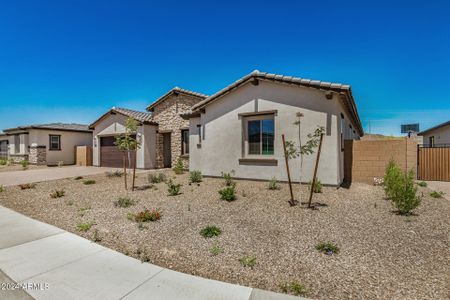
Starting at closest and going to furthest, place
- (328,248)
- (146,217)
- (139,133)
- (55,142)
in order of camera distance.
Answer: (328,248), (146,217), (139,133), (55,142)

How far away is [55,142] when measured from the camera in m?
22.8

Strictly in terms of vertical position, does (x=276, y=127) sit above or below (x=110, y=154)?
above

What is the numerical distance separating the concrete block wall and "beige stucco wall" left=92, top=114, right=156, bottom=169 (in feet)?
45.1

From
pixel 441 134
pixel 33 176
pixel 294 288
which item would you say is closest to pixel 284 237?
pixel 294 288

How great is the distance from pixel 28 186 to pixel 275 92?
12165 millimetres

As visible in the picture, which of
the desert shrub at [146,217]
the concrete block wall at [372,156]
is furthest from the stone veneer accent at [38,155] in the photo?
the concrete block wall at [372,156]

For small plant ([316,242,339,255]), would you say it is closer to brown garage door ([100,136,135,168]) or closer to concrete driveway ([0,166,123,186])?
concrete driveway ([0,166,123,186])

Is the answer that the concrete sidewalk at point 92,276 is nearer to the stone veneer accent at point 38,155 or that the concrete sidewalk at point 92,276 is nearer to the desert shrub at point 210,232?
the desert shrub at point 210,232

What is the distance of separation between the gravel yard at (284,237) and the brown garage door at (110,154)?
10.3 m

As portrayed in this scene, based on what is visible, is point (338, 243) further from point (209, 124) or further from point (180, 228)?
point (209, 124)

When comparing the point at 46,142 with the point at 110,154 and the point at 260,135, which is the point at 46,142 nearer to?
the point at 110,154

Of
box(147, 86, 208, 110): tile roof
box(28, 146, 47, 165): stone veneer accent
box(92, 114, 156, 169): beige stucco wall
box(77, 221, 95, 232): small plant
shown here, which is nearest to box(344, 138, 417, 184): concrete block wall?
box(147, 86, 208, 110): tile roof

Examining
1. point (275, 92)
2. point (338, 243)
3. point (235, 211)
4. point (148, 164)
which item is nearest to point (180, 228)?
point (235, 211)

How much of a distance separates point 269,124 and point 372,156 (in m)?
5.47
